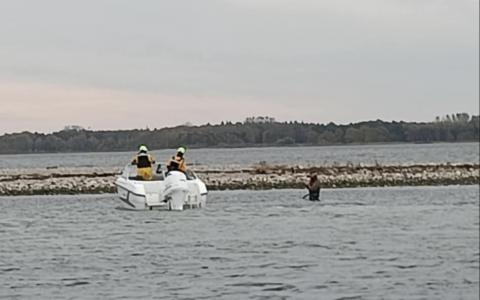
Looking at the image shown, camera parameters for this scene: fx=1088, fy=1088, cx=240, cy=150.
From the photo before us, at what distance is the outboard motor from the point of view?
24828mm

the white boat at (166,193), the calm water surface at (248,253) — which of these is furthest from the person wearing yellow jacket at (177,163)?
the calm water surface at (248,253)

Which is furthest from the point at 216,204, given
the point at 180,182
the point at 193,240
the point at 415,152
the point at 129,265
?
the point at 415,152

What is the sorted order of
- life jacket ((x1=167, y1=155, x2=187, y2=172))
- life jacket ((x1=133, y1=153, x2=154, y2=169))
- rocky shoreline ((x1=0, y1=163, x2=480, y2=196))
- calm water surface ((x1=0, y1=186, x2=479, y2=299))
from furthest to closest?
rocky shoreline ((x1=0, y1=163, x2=480, y2=196))
life jacket ((x1=167, y1=155, x2=187, y2=172))
life jacket ((x1=133, y1=153, x2=154, y2=169))
calm water surface ((x1=0, y1=186, x2=479, y2=299))

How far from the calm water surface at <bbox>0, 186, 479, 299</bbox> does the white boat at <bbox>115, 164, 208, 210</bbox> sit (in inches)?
13.8

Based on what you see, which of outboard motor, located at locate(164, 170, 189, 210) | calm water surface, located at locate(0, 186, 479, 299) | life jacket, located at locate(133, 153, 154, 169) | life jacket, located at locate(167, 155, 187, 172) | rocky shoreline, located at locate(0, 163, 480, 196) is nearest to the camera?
calm water surface, located at locate(0, 186, 479, 299)

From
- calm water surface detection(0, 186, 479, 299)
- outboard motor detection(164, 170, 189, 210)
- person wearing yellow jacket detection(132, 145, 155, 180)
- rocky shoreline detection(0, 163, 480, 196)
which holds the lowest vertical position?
calm water surface detection(0, 186, 479, 299)

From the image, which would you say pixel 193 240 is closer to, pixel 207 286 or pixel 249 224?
pixel 249 224

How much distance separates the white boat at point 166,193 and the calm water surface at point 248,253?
35 cm

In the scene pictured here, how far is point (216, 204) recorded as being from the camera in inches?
1191

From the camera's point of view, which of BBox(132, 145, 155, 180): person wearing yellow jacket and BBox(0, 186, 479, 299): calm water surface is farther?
BBox(132, 145, 155, 180): person wearing yellow jacket

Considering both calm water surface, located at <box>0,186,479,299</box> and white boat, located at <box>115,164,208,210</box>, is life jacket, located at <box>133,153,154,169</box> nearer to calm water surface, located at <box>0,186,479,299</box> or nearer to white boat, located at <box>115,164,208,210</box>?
white boat, located at <box>115,164,208,210</box>

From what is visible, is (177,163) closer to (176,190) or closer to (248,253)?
(176,190)

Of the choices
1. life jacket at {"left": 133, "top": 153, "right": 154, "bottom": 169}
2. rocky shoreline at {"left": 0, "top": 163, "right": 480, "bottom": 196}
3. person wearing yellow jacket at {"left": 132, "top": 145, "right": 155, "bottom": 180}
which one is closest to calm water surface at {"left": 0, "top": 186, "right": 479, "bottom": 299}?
person wearing yellow jacket at {"left": 132, "top": 145, "right": 155, "bottom": 180}

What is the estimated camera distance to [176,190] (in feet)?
81.4
